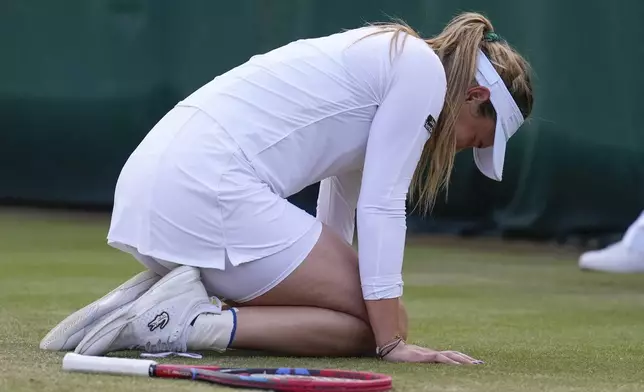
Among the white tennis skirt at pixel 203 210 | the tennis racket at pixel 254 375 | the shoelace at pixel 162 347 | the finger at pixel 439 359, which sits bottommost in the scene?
the shoelace at pixel 162 347

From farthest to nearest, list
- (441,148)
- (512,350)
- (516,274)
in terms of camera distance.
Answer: (516,274) < (512,350) < (441,148)

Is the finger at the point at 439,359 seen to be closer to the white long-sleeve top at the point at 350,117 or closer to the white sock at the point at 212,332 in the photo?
the white long-sleeve top at the point at 350,117

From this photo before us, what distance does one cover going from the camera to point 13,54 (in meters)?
6.88

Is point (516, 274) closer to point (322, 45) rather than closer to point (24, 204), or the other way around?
point (322, 45)

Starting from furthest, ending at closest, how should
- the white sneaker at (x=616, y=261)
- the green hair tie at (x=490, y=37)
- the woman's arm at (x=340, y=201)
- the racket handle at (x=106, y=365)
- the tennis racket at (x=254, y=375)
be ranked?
the white sneaker at (x=616, y=261), the woman's arm at (x=340, y=201), the green hair tie at (x=490, y=37), the racket handle at (x=106, y=365), the tennis racket at (x=254, y=375)

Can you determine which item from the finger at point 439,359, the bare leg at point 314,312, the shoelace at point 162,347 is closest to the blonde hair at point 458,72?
the bare leg at point 314,312

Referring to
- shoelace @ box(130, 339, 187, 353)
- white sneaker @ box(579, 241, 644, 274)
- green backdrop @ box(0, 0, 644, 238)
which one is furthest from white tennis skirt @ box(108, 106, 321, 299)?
green backdrop @ box(0, 0, 644, 238)

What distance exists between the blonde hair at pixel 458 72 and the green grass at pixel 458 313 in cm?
44

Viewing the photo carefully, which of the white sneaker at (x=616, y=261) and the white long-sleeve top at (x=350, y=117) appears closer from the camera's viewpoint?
the white long-sleeve top at (x=350, y=117)

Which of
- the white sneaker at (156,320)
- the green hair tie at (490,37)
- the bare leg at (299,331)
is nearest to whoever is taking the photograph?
the white sneaker at (156,320)

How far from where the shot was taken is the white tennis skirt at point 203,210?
8.04 ft

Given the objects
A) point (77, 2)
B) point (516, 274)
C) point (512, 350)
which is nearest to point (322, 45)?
point (512, 350)

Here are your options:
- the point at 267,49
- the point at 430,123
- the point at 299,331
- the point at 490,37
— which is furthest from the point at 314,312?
the point at 267,49

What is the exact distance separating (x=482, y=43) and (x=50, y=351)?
3.56 ft
